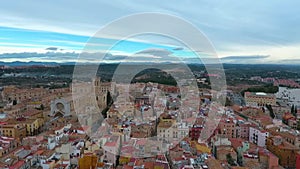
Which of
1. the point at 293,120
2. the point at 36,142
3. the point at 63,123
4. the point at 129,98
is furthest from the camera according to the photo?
the point at 129,98

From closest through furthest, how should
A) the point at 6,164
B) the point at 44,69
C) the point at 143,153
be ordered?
the point at 6,164, the point at 143,153, the point at 44,69

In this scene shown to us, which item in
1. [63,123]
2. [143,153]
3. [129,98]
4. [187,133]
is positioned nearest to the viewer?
[143,153]

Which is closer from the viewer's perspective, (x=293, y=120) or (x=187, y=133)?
(x=187, y=133)

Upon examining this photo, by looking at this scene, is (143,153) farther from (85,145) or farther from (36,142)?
(36,142)

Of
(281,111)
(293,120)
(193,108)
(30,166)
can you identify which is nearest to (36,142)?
(30,166)

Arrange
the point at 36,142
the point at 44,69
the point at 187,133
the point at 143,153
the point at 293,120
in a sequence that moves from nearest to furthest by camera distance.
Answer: the point at 143,153 < the point at 36,142 < the point at 187,133 < the point at 293,120 < the point at 44,69

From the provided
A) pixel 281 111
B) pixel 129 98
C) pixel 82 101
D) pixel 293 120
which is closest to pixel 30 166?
pixel 82 101

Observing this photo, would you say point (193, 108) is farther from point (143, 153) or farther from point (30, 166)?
point (30, 166)

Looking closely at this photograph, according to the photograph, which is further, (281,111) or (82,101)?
(281,111)

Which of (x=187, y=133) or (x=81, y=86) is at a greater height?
(x=81, y=86)
